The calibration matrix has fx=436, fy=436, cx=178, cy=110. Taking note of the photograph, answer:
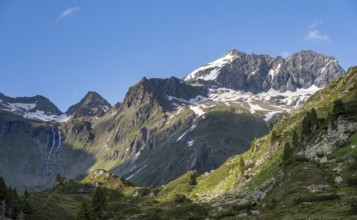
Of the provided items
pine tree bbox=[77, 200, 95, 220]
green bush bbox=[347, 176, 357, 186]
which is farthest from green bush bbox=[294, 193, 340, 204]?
pine tree bbox=[77, 200, 95, 220]

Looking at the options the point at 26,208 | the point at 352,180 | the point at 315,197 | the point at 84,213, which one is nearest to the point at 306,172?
the point at 352,180

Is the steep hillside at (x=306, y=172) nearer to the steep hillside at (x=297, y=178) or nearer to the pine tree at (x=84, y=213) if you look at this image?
the steep hillside at (x=297, y=178)

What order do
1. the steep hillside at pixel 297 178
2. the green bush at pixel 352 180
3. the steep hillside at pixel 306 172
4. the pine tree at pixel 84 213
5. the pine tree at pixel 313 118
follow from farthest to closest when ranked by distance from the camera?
the pine tree at pixel 313 118
the pine tree at pixel 84 213
the green bush at pixel 352 180
the steep hillside at pixel 297 178
the steep hillside at pixel 306 172

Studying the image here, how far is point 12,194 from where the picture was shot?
446 ft

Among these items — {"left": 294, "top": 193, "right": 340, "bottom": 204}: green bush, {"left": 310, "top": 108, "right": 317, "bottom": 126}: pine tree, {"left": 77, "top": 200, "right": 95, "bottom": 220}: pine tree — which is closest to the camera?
{"left": 294, "top": 193, "right": 340, "bottom": 204}: green bush

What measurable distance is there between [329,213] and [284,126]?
372 feet

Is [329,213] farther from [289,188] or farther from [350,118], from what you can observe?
[350,118]

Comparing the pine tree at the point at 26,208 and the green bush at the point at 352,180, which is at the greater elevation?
the green bush at the point at 352,180

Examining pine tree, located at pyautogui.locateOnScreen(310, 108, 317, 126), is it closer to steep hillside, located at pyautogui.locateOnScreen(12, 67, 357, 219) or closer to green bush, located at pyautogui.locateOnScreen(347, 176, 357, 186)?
steep hillside, located at pyautogui.locateOnScreen(12, 67, 357, 219)

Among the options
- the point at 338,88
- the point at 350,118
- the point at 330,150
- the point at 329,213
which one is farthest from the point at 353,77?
the point at 329,213

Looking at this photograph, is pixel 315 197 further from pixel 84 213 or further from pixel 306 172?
pixel 84 213

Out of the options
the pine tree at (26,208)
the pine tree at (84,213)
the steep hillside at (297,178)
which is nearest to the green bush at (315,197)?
the steep hillside at (297,178)

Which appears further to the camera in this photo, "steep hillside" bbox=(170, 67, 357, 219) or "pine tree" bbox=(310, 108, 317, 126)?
"pine tree" bbox=(310, 108, 317, 126)

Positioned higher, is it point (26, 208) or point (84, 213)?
point (84, 213)
